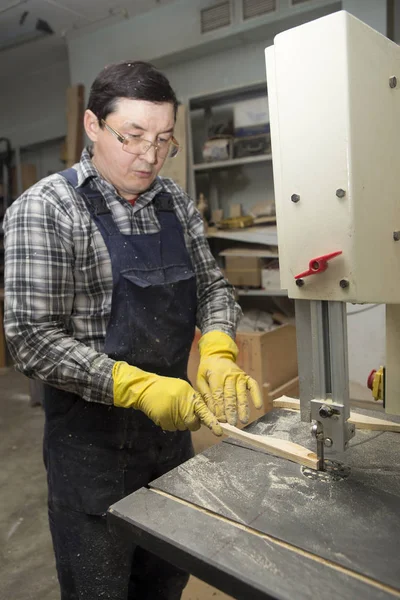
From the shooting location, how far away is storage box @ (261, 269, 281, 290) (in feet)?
10.5

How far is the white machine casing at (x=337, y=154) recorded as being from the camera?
77 cm

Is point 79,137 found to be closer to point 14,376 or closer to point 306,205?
point 14,376

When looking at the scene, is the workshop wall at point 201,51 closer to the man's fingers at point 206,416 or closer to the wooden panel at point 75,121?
the wooden panel at point 75,121

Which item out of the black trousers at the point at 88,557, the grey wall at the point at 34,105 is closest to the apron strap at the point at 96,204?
the black trousers at the point at 88,557

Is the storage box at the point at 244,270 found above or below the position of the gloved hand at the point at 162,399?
above

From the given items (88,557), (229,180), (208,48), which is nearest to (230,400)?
(88,557)

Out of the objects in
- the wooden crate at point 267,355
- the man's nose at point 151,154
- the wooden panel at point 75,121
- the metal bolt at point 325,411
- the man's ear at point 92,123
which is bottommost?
the wooden crate at point 267,355

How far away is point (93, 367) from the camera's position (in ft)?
3.85

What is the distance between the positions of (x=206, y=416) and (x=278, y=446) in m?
0.18

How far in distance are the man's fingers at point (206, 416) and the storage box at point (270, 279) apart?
6.94 feet

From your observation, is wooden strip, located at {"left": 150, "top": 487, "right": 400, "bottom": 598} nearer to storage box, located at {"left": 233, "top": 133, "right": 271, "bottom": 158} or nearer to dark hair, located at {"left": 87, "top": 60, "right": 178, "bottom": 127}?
dark hair, located at {"left": 87, "top": 60, "right": 178, "bottom": 127}

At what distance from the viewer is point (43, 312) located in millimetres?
1192

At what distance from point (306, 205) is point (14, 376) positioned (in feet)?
14.7

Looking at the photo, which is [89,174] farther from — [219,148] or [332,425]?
[219,148]
